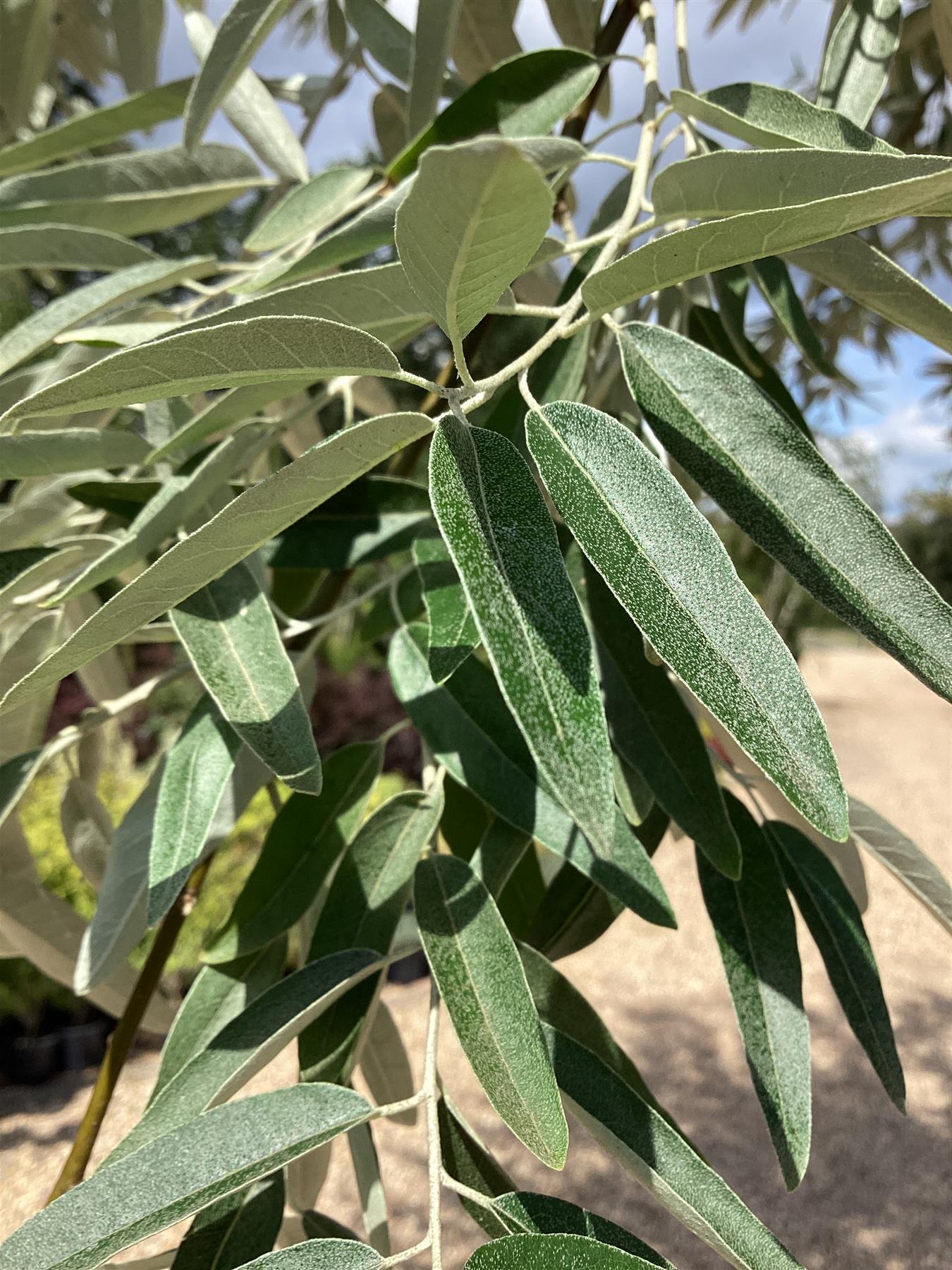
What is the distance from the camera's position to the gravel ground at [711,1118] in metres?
2.03

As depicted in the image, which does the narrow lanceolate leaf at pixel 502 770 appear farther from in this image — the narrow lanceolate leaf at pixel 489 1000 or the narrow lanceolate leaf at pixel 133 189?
the narrow lanceolate leaf at pixel 133 189

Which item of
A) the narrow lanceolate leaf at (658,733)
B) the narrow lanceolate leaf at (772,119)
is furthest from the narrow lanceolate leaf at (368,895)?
the narrow lanceolate leaf at (772,119)

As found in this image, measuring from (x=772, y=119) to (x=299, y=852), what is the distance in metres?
0.43

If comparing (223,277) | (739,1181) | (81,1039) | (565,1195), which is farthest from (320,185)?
(81,1039)

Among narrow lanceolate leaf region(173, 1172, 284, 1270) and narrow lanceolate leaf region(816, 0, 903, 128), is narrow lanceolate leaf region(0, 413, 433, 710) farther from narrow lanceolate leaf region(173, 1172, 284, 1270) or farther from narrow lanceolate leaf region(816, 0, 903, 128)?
narrow lanceolate leaf region(816, 0, 903, 128)

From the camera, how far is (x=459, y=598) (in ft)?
1.26

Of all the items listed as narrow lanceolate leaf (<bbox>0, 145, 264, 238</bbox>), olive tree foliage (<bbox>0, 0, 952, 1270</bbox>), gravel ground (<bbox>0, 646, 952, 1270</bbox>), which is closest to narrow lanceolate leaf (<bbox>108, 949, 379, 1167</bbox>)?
olive tree foliage (<bbox>0, 0, 952, 1270</bbox>)

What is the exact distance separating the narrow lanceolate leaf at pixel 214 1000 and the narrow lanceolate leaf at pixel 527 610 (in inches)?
11.8

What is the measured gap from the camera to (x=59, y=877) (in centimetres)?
265

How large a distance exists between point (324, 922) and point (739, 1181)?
2.18 meters

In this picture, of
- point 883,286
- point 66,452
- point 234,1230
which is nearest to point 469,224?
point 883,286

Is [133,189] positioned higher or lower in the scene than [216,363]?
higher

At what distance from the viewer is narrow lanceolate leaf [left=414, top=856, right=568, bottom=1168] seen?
0.34 metres

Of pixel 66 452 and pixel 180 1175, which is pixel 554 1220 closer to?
pixel 180 1175
